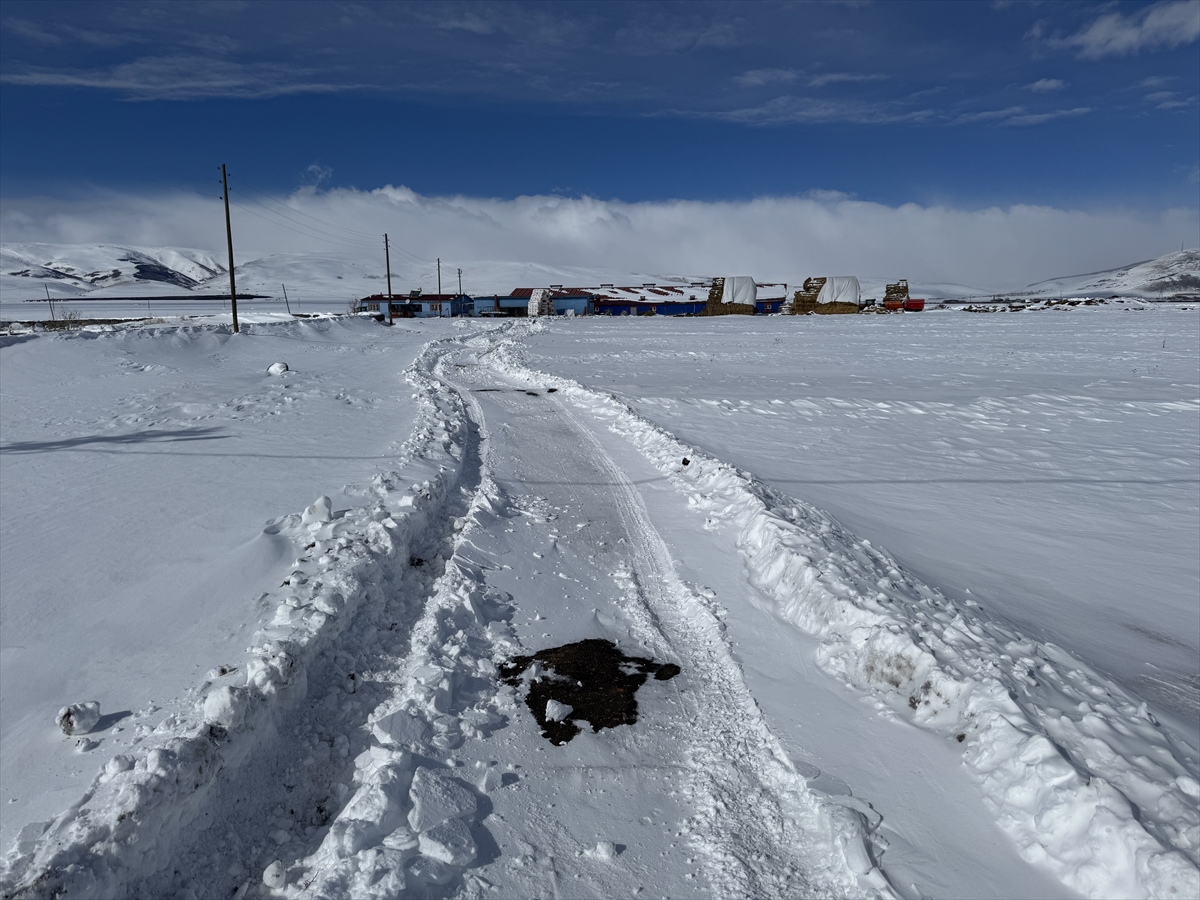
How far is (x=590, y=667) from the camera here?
4.79 meters

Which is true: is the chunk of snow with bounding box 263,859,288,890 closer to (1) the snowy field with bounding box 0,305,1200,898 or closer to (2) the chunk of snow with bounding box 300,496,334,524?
(1) the snowy field with bounding box 0,305,1200,898

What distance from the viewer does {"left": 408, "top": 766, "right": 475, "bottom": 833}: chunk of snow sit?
3303 millimetres

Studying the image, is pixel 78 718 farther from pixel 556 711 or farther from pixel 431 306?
pixel 431 306

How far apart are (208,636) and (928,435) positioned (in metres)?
12.5

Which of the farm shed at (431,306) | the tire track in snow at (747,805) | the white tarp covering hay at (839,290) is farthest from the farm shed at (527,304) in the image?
the tire track in snow at (747,805)

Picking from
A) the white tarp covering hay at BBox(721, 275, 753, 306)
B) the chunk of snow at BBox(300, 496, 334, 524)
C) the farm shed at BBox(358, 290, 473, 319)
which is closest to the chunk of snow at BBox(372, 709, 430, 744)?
the chunk of snow at BBox(300, 496, 334, 524)

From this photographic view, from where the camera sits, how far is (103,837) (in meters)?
2.95

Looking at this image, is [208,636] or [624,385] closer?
[208,636]

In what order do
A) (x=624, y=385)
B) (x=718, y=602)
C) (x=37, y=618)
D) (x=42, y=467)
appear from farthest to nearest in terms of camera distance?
(x=624, y=385)
(x=42, y=467)
(x=718, y=602)
(x=37, y=618)

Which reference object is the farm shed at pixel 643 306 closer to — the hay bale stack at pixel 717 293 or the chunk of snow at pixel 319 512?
the hay bale stack at pixel 717 293

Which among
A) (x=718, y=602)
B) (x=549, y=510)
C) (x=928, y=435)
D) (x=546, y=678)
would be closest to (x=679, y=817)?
(x=546, y=678)

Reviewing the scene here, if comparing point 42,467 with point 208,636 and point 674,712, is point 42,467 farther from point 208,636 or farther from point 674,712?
point 674,712

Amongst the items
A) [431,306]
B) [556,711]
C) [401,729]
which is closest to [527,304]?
[431,306]

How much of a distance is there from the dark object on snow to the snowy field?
0.11ft
